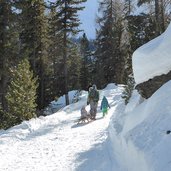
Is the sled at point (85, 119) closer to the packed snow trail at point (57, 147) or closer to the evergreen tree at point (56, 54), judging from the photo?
the packed snow trail at point (57, 147)

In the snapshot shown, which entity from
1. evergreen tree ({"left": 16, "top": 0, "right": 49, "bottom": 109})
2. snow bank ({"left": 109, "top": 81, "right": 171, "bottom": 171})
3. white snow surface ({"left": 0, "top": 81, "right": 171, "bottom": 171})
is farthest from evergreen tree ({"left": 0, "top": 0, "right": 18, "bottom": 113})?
snow bank ({"left": 109, "top": 81, "right": 171, "bottom": 171})

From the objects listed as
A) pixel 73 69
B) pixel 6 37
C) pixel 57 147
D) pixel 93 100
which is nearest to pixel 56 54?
pixel 73 69

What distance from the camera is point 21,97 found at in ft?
85.0

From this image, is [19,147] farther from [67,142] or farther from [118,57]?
[118,57]

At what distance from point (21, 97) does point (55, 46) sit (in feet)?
95.0

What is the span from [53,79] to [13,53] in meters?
20.2

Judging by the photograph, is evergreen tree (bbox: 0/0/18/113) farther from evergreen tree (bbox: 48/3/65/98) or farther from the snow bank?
the snow bank

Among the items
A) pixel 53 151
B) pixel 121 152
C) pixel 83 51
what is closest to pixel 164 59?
pixel 121 152

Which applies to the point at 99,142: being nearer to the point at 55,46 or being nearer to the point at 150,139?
the point at 150,139

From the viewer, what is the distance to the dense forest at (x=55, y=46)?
26.9m

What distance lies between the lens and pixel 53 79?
164 ft

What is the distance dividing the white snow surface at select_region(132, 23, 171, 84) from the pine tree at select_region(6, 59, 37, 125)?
43.7 feet

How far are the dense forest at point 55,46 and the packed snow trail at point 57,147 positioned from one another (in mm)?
5141

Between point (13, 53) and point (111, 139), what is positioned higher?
point (13, 53)
